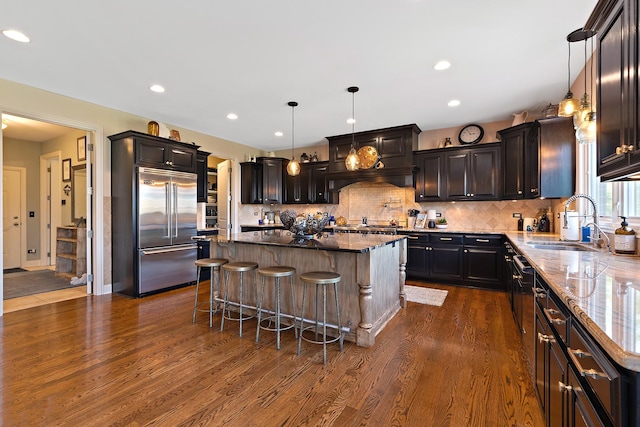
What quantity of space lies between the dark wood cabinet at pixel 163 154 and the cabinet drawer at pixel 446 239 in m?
4.11

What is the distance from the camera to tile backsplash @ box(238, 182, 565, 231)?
494 centimetres

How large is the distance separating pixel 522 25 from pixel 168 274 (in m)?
5.12

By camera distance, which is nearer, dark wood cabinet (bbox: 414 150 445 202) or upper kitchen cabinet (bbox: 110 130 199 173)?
upper kitchen cabinet (bbox: 110 130 199 173)

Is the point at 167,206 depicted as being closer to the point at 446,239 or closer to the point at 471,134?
the point at 446,239

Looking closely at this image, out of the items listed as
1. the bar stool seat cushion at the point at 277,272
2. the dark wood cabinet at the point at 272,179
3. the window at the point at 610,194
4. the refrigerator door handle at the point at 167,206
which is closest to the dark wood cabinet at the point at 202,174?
the refrigerator door handle at the point at 167,206

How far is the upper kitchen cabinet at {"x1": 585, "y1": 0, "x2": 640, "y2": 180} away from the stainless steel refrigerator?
4.84 m

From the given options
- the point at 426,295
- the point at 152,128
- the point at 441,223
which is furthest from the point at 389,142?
the point at 152,128

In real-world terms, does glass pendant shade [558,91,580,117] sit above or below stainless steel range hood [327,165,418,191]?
above

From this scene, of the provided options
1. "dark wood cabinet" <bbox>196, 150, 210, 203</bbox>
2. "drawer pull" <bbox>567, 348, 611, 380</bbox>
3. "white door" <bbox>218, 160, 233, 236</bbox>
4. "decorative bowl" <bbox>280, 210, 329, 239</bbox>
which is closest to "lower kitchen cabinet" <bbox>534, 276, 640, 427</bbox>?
"drawer pull" <bbox>567, 348, 611, 380</bbox>

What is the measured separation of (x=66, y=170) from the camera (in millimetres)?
6145

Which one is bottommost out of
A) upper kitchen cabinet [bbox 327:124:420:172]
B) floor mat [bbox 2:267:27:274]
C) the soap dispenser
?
floor mat [bbox 2:267:27:274]

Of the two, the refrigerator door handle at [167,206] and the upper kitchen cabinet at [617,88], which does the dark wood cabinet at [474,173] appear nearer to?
the upper kitchen cabinet at [617,88]

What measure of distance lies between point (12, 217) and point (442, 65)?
8456mm

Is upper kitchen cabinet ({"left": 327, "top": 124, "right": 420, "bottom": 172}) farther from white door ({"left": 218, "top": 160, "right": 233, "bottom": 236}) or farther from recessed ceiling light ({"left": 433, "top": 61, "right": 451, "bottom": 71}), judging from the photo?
white door ({"left": 218, "top": 160, "right": 233, "bottom": 236})
